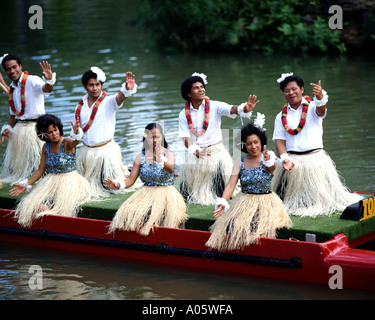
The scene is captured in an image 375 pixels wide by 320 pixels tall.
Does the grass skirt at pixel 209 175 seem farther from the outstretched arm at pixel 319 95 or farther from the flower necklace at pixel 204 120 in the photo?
the outstretched arm at pixel 319 95

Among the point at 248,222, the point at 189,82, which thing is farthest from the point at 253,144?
the point at 189,82

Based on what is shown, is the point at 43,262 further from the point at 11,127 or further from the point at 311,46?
the point at 311,46

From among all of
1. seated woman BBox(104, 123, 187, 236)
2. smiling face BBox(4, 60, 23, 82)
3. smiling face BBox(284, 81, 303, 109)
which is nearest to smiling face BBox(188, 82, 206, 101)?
seated woman BBox(104, 123, 187, 236)

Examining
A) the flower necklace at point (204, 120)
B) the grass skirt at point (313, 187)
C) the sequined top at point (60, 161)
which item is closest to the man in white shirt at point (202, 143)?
the flower necklace at point (204, 120)

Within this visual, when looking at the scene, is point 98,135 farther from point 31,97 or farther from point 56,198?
point 31,97

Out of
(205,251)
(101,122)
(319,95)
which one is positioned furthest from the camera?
(101,122)

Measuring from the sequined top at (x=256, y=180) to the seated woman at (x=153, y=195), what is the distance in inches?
23.4

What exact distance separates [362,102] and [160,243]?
532 cm

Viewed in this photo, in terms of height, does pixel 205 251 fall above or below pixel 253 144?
below

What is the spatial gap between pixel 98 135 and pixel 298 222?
1.98 metres

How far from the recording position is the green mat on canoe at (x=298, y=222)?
485 cm

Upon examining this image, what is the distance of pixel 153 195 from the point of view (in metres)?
5.32

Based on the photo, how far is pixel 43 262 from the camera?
5.66m
